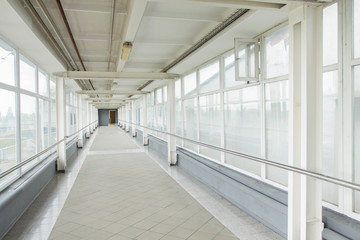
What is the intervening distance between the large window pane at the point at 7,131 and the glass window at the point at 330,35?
13.4 ft

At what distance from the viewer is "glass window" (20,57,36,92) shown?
175 inches

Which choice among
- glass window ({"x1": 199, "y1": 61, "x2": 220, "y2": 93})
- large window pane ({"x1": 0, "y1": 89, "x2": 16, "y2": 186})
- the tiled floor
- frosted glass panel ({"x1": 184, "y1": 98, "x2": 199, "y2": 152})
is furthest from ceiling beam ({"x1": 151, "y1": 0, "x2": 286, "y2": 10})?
frosted glass panel ({"x1": 184, "y1": 98, "x2": 199, "y2": 152})

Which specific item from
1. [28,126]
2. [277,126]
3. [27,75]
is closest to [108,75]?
[27,75]

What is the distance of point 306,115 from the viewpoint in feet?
7.33

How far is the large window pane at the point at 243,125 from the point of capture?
146 inches

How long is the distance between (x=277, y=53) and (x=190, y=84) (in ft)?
11.9

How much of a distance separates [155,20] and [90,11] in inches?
37.7

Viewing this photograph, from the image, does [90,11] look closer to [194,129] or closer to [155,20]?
[155,20]

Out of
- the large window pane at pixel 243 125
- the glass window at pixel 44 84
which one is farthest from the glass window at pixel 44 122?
the large window pane at pixel 243 125

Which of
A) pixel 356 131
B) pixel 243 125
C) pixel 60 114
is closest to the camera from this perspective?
pixel 356 131

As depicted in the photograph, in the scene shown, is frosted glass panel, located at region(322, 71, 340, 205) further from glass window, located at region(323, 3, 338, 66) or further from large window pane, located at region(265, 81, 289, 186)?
large window pane, located at region(265, 81, 289, 186)

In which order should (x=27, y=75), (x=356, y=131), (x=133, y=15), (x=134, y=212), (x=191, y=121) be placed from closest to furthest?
(x=356, y=131) < (x=133, y=15) < (x=134, y=212) < (x=27, y=75) < (x=191, y=121)

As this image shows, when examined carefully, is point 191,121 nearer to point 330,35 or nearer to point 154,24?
point 154,24

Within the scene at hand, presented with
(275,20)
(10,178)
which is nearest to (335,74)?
(275,20)
